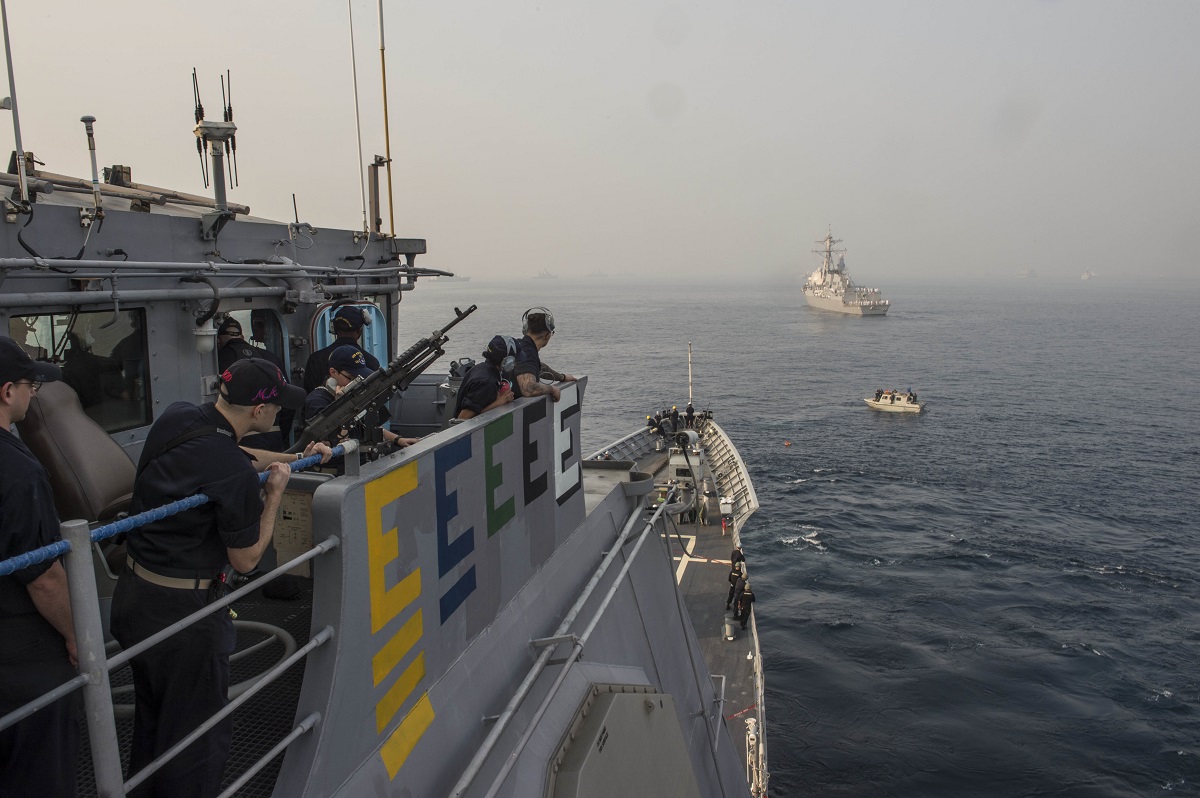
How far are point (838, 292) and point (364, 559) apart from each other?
135 meters

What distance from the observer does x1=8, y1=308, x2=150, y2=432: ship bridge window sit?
581 cm

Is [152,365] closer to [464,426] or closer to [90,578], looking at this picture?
[464,426]

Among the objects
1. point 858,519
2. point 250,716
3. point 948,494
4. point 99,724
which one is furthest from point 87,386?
point 948,494

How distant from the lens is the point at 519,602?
15.5 feet

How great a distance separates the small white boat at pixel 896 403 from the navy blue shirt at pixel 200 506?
Answer: 5291 cm

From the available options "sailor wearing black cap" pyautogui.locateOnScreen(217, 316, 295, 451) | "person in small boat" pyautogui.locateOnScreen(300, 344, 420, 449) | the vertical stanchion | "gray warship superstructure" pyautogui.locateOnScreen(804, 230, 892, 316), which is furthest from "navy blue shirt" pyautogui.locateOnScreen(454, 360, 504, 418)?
"gray warship superstructure" pyautogui.locateOnScreen(804, 230, 892, 316)

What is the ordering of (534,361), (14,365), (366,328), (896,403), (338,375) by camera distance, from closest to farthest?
(14,365), (534,361), (338,375), (366,328), (896,403)

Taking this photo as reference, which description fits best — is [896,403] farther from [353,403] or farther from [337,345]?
[353,403]

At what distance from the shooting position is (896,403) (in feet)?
172

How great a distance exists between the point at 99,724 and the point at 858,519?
109ft

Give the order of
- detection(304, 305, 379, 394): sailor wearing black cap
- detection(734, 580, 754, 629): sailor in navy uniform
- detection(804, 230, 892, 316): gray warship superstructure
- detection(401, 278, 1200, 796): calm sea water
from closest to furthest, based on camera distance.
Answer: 1. detection(304, 305, 379, 394): sailor wearing black cap
2. detection(734, 580, 754, 629): sailor in navy uniform
3. detection(401, 278, 1200, 796): calm sea water
4. detection(804, 230, 892, 316): gray warship superstructure

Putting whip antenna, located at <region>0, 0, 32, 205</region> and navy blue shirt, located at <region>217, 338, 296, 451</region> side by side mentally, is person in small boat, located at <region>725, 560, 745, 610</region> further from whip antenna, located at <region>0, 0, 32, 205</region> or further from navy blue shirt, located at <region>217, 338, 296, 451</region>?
whip antenna, located at <region>0, 0, 32, 205</region>

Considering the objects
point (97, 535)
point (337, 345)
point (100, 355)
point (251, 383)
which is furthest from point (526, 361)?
point (97, 535)

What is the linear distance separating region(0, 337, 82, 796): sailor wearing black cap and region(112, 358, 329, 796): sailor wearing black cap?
0.32 metres
